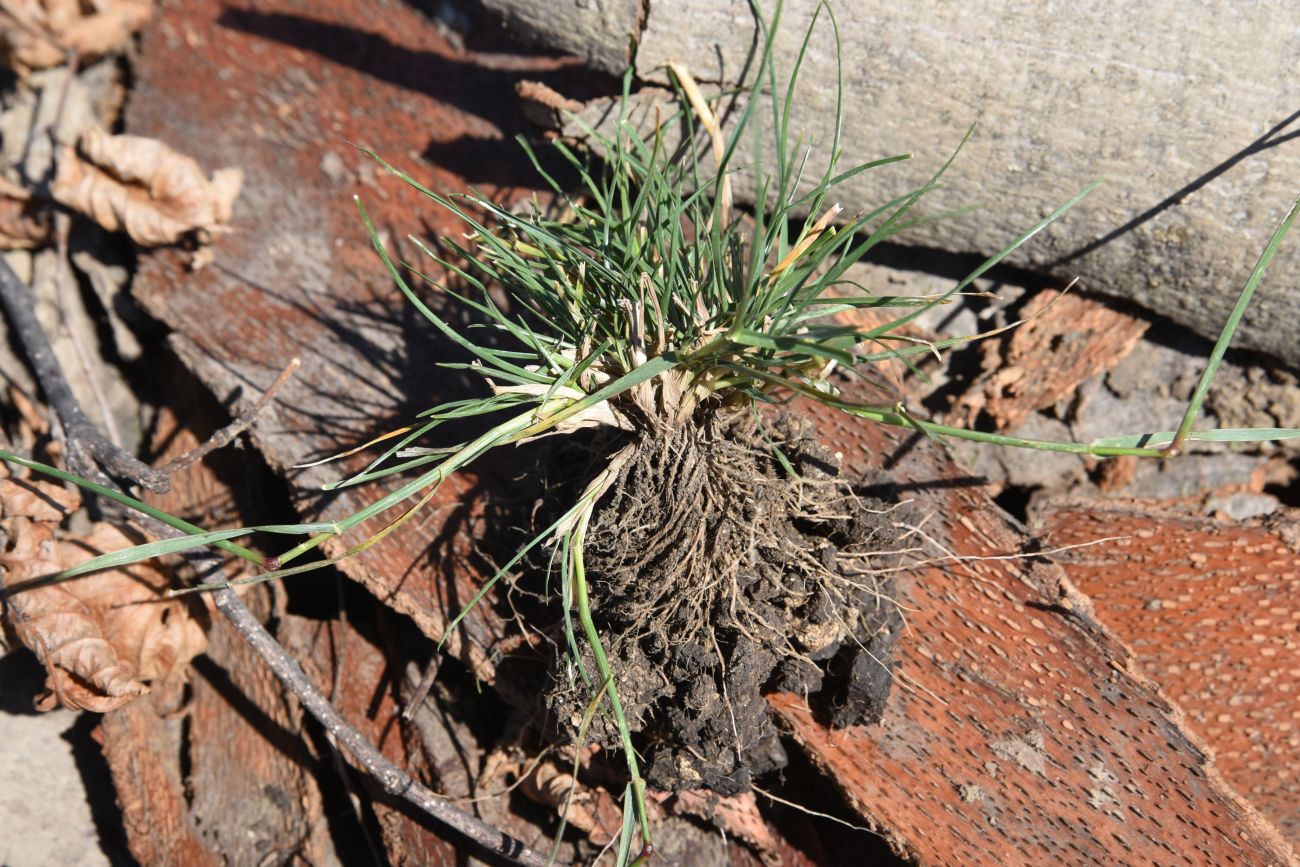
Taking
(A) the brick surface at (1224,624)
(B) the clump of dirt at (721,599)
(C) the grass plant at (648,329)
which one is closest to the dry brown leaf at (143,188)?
(C) the grass plant at (648,329)

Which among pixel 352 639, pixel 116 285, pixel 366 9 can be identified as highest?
pixel 366 9

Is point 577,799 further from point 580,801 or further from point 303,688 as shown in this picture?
point 303,688

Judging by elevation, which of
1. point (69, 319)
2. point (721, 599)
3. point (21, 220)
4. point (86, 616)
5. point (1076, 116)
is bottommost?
point (86, 616)

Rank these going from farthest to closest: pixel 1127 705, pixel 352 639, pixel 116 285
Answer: pixel 116 285
pixel 352 639
pixel 1127 705

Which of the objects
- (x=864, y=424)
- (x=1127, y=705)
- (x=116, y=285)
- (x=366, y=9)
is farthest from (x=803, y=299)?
(x=116, y=285)

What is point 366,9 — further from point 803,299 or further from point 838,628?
point 838,628

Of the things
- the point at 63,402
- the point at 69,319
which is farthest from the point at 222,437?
the point at 69,319
